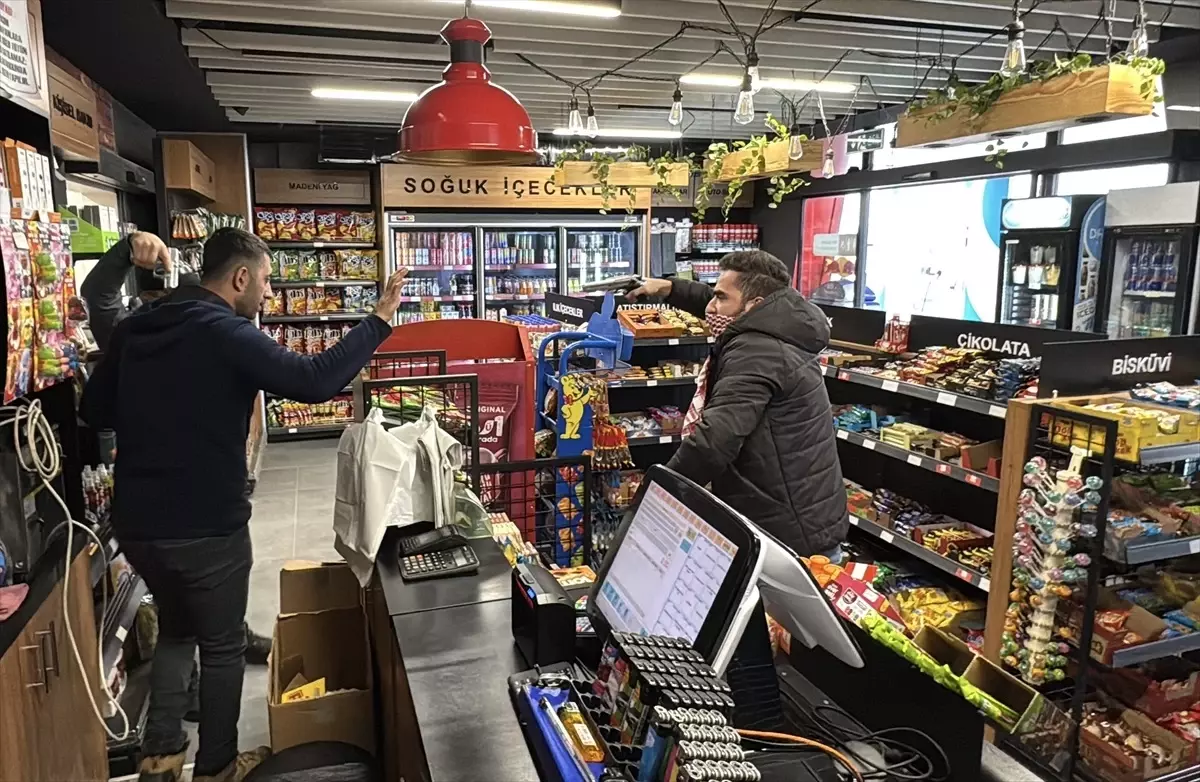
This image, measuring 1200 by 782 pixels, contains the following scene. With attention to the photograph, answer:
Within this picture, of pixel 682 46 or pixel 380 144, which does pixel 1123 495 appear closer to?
pixel 682 46

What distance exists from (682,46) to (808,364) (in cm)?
351

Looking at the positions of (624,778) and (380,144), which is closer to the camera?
(624,778)

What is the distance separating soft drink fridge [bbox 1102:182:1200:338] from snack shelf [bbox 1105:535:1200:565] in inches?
89.3

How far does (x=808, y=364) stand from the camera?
2760mm

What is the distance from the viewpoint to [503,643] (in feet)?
5.90

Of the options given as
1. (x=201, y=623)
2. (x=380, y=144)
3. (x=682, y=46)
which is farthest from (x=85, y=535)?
(x=380, y=144)

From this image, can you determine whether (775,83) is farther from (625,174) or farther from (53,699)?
(53,699)

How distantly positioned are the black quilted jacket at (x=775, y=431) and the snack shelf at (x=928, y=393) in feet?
3.48

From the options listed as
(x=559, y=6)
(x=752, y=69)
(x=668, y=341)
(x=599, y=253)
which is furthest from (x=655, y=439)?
(x=599, y=253)

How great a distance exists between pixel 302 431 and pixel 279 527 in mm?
2966

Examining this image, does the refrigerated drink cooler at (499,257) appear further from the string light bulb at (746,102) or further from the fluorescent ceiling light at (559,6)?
the string light bulb at (746,102)

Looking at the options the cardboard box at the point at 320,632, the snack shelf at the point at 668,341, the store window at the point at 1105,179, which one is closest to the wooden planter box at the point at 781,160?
the snack shelf at the point at 668,341

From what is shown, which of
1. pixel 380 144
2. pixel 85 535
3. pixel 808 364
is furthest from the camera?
pixel 380 144

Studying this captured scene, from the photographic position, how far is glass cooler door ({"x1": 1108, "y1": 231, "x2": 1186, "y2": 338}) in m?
5.08
